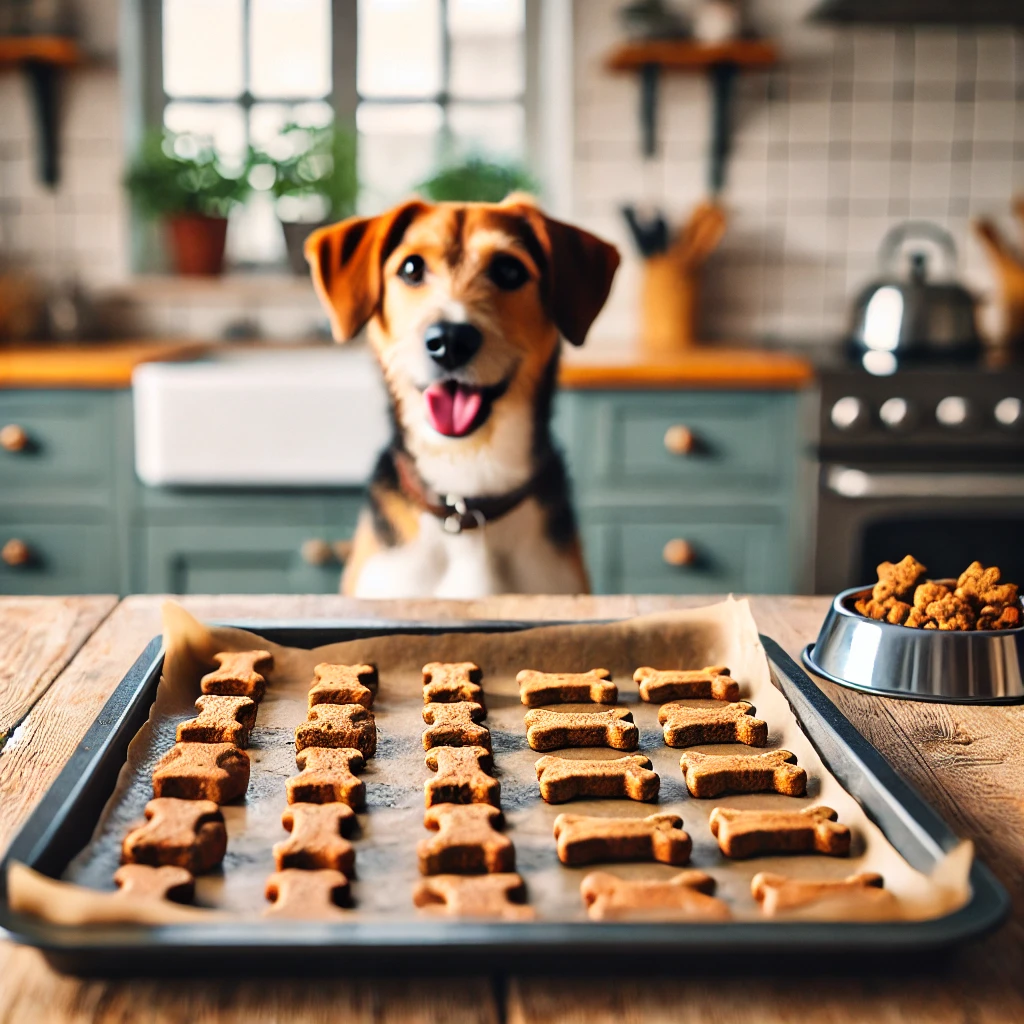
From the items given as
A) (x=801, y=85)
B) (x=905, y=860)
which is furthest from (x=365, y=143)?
(x=905, y=860)

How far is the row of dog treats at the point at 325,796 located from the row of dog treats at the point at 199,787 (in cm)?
4

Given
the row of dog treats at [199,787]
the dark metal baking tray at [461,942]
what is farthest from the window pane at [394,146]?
the dark metal baking tray at [461,942]

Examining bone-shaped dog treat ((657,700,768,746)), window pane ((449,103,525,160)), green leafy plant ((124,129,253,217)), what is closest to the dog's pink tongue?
bone-shaped dog treat ((657,700,768,746))

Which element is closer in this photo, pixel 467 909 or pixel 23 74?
pixel 467 909

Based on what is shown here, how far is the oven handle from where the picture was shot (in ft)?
8.36

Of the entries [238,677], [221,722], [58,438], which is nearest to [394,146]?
[58,438]

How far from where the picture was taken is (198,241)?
3318 millimetres

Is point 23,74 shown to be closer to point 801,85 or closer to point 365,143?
point 365,143

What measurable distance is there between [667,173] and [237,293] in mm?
1225

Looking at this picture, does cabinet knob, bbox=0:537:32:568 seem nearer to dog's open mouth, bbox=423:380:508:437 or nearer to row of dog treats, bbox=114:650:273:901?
dog's open mouth, bbox=423:380:508:437

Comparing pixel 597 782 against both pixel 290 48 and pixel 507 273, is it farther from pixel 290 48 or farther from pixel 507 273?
pixel 290 48

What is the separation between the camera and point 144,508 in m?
2.68

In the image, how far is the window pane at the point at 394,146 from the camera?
11.3 feet

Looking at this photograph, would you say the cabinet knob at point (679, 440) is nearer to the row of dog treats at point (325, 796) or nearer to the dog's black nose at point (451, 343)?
the dog's black nose at point (451, 343)
